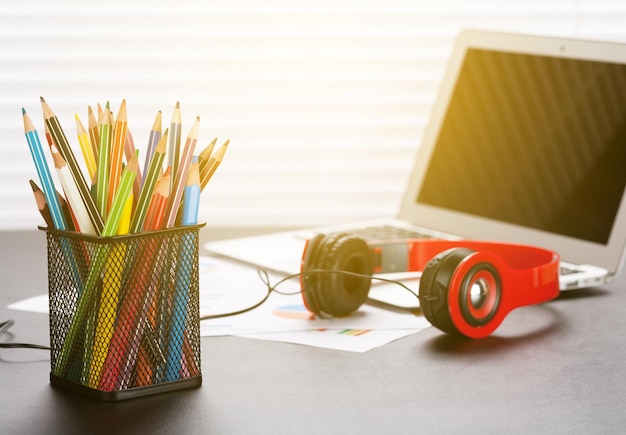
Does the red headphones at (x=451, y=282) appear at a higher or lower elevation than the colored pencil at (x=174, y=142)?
lower

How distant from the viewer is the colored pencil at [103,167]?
0.78 metres

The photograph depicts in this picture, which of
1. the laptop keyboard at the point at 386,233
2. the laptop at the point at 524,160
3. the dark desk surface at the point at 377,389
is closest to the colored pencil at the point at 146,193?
the dark desk surface at the point at 377,389

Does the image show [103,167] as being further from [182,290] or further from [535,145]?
[535,145]

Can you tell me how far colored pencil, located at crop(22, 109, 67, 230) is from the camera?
0.78m

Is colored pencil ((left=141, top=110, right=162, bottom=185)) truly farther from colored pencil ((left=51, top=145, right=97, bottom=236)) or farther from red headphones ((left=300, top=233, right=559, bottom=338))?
red headphones ((left=300, top=233, right=559, bottom=338))

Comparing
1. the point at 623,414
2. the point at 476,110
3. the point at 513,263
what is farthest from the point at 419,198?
the point at 623,414

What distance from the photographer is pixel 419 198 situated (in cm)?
144

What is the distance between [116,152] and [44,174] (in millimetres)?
60

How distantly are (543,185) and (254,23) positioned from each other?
2.11 ft

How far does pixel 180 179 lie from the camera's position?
0.79m

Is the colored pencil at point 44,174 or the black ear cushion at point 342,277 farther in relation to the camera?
the black ear cushion at point 342,277

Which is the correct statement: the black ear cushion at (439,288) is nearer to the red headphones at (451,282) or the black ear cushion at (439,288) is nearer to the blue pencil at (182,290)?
the red headphones at (451,282)

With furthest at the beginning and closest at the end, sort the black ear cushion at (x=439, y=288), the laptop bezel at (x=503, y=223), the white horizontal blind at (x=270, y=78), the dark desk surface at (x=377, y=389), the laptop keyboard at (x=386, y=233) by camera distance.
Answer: the white horizontal blind at (x=270, y=78) < the laptop keyboard at (x=386, y=233) < the laptop bezel at (x=503, y=223) < the black ear cushion at (x=439, y=288) < the dark desk surface at (x=377, y=389)

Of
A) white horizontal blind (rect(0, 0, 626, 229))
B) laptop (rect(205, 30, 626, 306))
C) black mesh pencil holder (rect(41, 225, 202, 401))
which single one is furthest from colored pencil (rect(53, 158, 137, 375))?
white horizontal blind (rect(0, 0, 626, 229))
